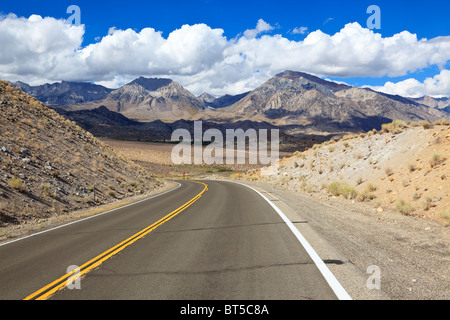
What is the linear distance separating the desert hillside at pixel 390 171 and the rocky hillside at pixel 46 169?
543 inches

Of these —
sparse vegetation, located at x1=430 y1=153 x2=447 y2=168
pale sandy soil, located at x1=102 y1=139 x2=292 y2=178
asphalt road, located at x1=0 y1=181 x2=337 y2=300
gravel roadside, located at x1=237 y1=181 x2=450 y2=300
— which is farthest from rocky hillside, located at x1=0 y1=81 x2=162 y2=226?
pale sandy soil, located at x1=102 y1=139 x2=292 y2=178

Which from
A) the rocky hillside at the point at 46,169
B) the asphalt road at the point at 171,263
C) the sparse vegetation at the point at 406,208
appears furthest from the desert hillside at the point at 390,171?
the rocky hillside at the point at 46,169

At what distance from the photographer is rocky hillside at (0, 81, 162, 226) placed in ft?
47.8

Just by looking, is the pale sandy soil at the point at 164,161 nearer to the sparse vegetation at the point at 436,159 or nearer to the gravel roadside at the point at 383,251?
the sparse vegetation at the point at 436,159

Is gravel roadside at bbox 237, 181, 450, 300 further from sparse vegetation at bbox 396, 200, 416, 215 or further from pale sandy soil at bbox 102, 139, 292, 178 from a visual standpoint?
pale sandy soil at bbox 102, 139, 292, 178

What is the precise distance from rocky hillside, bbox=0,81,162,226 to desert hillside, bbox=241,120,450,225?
13.8 m

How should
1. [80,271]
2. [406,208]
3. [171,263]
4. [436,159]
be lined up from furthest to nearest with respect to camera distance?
[436,159]
[406,208]
[171,263]
[80,271]

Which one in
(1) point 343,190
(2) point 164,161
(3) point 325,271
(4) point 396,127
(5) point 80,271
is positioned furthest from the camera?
(2) point 164,161

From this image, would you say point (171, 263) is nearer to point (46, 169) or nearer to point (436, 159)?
point (436, 159)

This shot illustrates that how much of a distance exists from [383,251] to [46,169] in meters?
18.3

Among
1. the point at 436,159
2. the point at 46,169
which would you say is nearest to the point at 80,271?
the point at 436,159

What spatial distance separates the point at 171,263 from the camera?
21.1ft

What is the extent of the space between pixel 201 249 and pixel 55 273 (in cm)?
301
